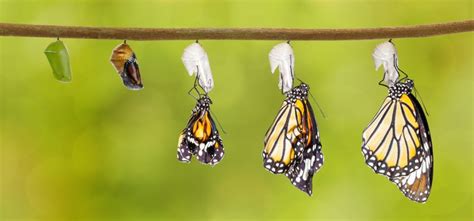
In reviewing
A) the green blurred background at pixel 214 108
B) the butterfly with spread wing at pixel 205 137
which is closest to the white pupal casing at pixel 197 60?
the butterfly with spread wing at pixel 205 137

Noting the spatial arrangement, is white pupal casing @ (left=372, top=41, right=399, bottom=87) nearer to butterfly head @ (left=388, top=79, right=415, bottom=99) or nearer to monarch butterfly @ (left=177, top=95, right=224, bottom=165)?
butterfly head @ (left=388, top=79, right=415, bottom=99)

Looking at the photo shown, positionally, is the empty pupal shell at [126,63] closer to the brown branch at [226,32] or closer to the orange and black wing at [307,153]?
the brown branch at [226,32]

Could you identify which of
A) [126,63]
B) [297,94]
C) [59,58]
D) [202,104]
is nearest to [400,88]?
[297,94]

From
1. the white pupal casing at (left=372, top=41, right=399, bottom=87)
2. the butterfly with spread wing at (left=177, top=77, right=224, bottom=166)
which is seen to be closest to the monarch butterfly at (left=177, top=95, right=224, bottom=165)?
the butterfly with spread wing at (left=177, top=77, right=224, bottom=166)

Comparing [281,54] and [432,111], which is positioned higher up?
[432,111]

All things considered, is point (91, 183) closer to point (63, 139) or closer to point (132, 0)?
point (63, 139)

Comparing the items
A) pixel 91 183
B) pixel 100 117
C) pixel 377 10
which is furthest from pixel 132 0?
pixel 377 10
